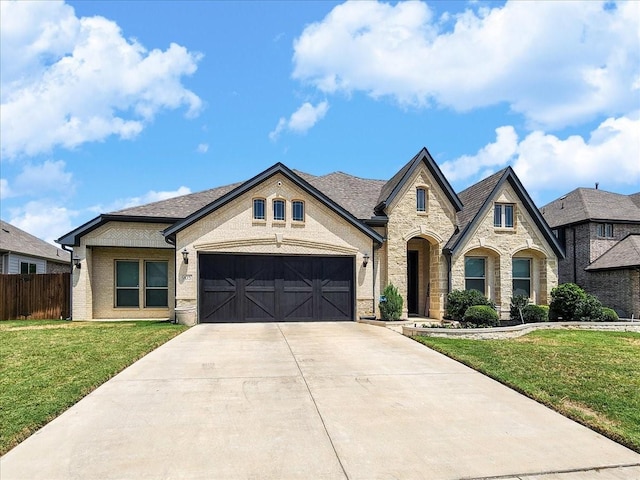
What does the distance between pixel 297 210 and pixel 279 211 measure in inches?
28.2

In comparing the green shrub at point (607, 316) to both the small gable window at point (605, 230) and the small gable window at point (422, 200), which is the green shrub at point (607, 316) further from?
the small gable window at point (605, 230)

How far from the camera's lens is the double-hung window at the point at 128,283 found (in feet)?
59.4

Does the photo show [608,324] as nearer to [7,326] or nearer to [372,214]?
[372,214]

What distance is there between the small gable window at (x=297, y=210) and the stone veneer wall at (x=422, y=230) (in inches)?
151

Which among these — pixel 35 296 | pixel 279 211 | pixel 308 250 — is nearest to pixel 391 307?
pixel 308 250

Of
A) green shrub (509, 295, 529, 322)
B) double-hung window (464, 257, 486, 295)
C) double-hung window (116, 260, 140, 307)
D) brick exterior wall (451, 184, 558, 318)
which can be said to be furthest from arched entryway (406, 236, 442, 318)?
double-hung window (116, 260, 140, 307)

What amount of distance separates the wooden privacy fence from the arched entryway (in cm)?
1472

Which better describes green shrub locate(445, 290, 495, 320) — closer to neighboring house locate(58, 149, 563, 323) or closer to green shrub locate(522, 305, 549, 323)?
neighboring house locate(58, 149, 563, 323)

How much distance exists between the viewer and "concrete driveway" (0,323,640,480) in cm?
438

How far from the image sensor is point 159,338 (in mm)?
11719

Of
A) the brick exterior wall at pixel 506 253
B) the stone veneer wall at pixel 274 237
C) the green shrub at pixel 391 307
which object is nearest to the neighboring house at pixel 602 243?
the brick exterior wall at pixel 506 253

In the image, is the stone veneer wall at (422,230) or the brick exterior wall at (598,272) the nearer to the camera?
the stone veneer wall at (422,230)

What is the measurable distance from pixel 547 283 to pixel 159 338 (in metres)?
16.4

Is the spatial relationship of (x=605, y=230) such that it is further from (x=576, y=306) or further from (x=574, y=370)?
(x=574, y=370)
